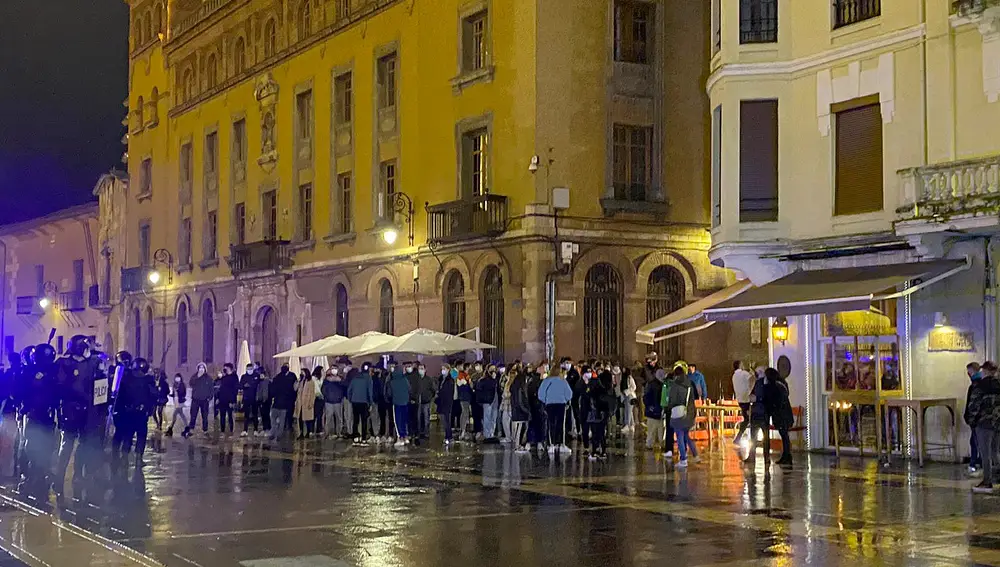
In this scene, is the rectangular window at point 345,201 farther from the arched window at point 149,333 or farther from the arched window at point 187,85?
the arched window at point 149,333

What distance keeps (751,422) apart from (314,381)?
12.4 metres

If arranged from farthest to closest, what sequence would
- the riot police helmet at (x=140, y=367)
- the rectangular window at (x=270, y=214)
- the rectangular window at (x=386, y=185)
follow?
the rectangular window at (x=270, y=214), the rectangular window at (x=386, y=185), the riot police helmet at (x=140, y=367)

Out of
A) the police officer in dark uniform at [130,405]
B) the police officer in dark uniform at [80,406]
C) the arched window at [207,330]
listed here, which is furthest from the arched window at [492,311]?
the arched window at [207,330]

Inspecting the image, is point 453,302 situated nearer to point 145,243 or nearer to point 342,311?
point 342,311

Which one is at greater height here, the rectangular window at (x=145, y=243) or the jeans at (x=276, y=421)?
the rectangular window at (x=145, y=243)

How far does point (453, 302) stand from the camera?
34000 millimetres

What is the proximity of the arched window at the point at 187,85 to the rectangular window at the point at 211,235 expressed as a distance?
5622 millimetres

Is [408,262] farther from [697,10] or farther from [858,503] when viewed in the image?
[858,503]

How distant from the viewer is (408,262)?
117ft

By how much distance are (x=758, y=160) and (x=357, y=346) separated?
32.8 feet

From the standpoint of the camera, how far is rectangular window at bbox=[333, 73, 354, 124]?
40.0 metres

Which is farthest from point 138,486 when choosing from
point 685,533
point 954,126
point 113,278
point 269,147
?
point 113,278

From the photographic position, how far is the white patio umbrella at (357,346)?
28.0m

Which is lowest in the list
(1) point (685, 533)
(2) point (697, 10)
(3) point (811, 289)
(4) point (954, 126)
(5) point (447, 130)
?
(1) point (685, 533)
